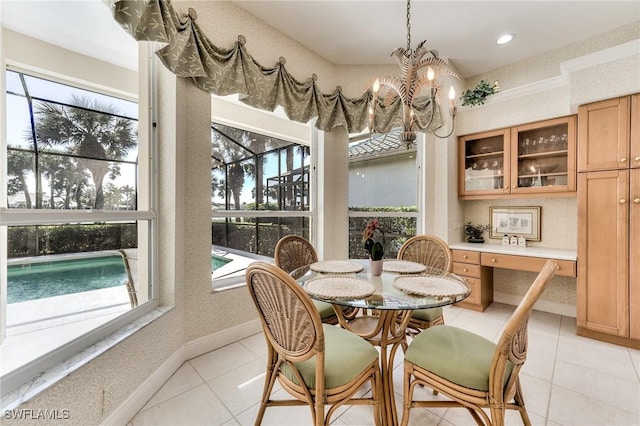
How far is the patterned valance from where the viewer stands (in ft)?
5.10

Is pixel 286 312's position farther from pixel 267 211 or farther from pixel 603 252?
pixel 603 252

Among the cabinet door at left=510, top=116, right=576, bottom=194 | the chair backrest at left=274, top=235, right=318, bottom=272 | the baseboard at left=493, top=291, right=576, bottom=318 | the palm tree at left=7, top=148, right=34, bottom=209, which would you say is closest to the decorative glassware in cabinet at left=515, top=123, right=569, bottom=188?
the cabinet door at left=510, top=116, right=576, bottom=194

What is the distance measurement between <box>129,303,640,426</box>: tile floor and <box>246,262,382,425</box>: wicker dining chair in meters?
0.42

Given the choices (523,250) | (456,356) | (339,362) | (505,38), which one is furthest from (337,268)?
(505,38)

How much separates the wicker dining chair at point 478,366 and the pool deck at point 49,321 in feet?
5.53

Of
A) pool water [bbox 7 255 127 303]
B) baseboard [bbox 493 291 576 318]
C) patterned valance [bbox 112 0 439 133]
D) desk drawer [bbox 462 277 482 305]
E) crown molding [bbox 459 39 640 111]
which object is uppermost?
crown molding [bbox 459 39 640 111]

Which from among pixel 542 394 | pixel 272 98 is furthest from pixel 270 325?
pixel 272 98

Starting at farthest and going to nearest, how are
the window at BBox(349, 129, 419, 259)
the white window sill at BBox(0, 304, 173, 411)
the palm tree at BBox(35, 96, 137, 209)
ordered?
the window at BBox(349, 129, 419, 259), the palm tree at BBox(35, 96, 137, 209), the white window sill at BBox(0, 304, 173, 411)

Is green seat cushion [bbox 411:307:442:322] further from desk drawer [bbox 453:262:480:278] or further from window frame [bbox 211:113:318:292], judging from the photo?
window frame [bbox 211:113:318:292]

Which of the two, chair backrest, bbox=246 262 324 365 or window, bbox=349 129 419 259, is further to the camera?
window, bbox=349 129 419 259

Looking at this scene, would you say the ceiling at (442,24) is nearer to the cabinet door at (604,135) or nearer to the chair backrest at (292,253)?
the cabinet door at (604,135)

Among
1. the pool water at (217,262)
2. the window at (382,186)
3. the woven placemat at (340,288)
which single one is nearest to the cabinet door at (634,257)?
the window at (382,186)

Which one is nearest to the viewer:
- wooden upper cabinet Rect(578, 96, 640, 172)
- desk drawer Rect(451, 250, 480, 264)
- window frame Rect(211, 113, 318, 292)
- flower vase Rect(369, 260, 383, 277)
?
flower vase Rect(369, 260, 383, 277)

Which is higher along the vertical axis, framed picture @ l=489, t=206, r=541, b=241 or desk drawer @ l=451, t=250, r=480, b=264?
framed picture @ l=489, t=206, r=541, b=241
